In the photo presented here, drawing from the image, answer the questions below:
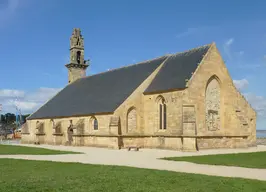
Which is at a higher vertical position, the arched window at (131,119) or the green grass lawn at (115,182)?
the arched window at (131,119)

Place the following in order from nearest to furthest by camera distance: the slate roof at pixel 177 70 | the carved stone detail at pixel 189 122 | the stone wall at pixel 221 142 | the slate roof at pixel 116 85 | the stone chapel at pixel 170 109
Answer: the carved stone detail at pixel 189 122
the stone wall at pixel 221 142
the stone chapel at pixel 170 109
the slate roof at pixel 177 70
the slate roof at pixel 116 85

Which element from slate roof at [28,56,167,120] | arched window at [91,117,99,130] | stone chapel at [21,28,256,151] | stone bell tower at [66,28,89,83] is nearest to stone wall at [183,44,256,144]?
stone chapel at [21,28,256,151]

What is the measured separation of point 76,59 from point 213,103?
3061 centimetres

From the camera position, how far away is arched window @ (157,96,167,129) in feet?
109

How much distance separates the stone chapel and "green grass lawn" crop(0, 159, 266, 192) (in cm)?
1584

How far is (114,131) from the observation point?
3334cm

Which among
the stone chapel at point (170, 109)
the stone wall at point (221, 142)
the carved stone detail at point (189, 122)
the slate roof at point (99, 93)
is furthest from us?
the slate roof at point (99, 93)

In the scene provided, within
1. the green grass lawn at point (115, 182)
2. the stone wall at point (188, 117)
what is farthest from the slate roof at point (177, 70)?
the green grass lawn at point (115, 182)

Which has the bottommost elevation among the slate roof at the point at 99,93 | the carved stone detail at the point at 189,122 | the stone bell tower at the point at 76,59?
the carved stone detail at the point at 189,122

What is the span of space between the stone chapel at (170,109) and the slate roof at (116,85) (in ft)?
0.45

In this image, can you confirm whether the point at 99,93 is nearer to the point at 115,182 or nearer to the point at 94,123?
the point at 94,123

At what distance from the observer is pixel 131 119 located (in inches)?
1380

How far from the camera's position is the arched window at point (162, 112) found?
3328 centimetres

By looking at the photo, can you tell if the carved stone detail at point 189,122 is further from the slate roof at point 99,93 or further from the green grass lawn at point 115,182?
the green grass lawn at point 115,182
